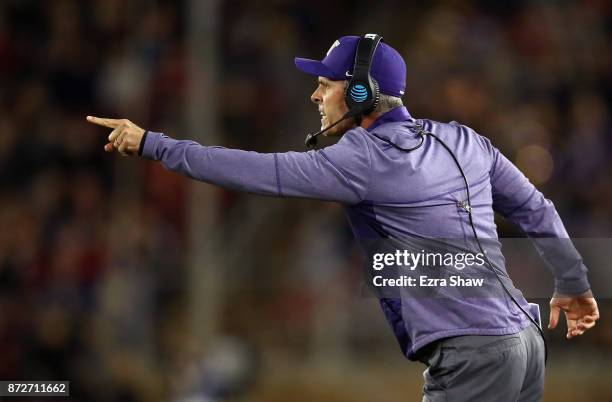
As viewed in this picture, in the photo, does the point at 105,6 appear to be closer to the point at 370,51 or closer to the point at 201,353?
the point at 201,353

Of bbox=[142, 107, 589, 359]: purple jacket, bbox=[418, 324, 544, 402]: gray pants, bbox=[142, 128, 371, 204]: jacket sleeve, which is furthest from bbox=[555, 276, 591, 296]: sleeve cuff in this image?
bbox=[142, 128, 371, 204]: jacket sleeve

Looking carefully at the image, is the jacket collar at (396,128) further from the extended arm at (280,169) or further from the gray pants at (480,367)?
the gray pants at (480,367)

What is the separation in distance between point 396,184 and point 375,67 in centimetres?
47

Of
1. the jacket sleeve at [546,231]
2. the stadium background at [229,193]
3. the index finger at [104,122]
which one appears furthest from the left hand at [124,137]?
the stadium background at [229,193]

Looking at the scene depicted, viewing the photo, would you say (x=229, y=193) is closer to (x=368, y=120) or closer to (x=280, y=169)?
(x=368, y=120)

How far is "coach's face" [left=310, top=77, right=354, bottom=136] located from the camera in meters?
4.30

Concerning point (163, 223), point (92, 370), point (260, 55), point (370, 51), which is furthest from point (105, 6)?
point (370, 51)

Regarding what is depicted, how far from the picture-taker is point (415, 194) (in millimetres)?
4016

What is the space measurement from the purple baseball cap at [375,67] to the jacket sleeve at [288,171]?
357 mm

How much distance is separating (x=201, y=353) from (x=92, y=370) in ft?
2.52

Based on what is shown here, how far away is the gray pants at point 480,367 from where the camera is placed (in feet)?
13.0

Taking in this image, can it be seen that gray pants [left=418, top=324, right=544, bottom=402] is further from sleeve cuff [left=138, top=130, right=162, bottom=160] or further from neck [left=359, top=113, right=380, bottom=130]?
sleeve cuff [left=138, top=130, right=162, bottom=160]

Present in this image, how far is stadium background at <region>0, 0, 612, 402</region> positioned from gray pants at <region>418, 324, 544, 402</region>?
3.72m

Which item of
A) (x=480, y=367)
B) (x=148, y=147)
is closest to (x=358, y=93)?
(x=148, y=147)
